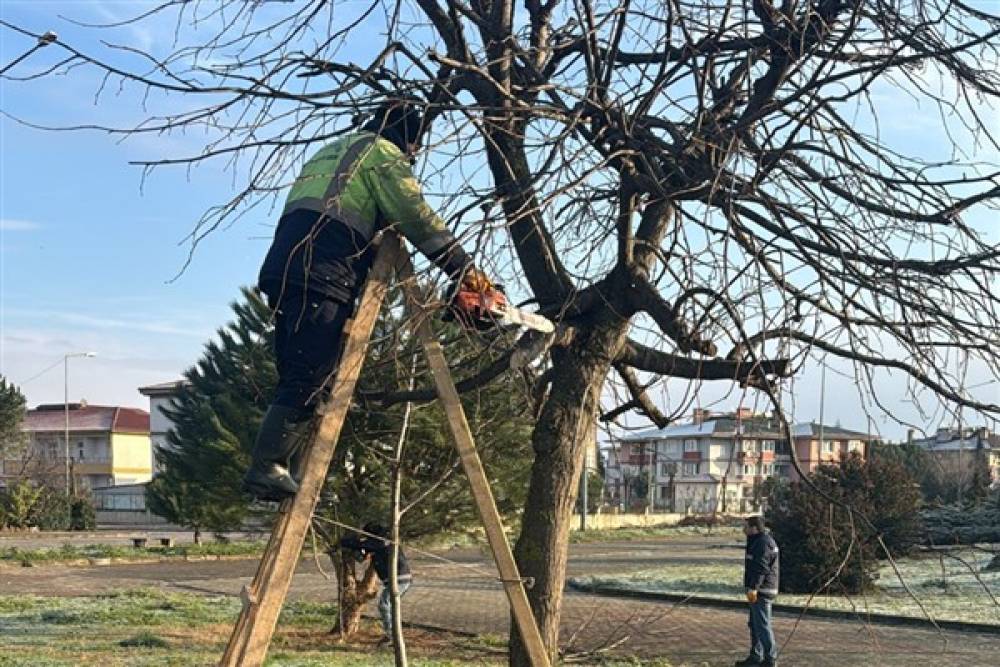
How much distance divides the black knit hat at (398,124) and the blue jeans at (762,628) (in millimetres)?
10566

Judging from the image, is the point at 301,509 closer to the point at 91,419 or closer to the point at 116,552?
the point at 116,552

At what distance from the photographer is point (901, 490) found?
23.2 metres

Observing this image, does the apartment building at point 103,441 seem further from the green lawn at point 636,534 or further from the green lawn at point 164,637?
the green lawn at point 164,637

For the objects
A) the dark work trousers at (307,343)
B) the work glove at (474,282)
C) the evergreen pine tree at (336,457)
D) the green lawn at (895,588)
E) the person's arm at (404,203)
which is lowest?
the green lawn at (895,588)

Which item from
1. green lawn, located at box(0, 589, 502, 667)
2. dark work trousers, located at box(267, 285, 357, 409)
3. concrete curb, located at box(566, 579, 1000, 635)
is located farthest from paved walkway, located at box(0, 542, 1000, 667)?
dark work trousers, located at box(267, 285, 357, 409)

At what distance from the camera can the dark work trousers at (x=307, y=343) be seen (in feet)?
13.5

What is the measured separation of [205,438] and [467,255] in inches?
526

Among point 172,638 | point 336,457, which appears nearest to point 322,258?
point 336,457

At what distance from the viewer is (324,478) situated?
165 inches

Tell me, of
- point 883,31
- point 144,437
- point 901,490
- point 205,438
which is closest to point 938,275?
point 883,31

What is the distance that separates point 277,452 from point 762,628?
10624 millimetres

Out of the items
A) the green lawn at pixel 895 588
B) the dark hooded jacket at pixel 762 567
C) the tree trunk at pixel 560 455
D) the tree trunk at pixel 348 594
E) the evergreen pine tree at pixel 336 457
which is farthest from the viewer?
the green lawn at pixel 895 588

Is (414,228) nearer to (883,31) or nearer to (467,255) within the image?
(467,255)

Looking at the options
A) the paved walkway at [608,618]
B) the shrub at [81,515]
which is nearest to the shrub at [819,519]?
the paved walkway at [608,618]
